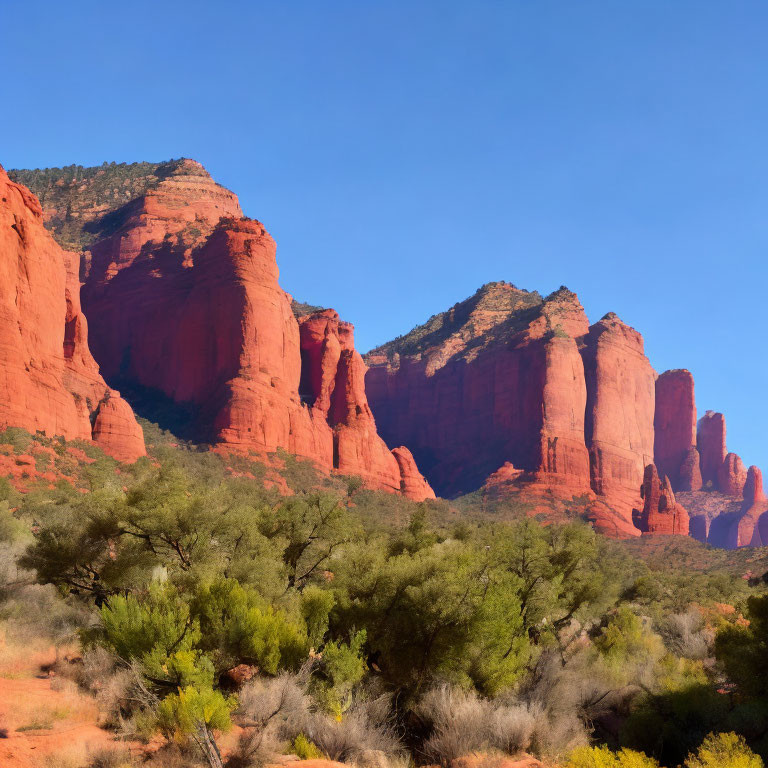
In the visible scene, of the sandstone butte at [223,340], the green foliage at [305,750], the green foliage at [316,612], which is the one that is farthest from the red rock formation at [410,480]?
the green foliage at [305,750]

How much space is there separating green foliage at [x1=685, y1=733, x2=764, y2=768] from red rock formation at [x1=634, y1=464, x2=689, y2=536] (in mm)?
74075

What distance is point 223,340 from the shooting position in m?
73.1

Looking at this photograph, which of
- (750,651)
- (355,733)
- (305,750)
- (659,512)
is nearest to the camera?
(305,750)

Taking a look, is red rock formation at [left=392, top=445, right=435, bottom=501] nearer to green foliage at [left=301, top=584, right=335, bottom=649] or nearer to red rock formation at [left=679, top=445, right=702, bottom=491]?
→ green foliage at [left=301, top=584, right=335, bottom=649]

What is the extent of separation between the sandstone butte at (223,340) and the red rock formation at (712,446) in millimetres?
76119

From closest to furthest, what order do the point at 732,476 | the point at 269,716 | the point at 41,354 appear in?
the point at 269,716 → the point at 41,354 → the point at 732,476

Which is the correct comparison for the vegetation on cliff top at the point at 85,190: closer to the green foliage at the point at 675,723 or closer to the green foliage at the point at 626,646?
the green foliage at the point at 626,646

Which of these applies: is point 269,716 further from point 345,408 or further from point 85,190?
point 85,190

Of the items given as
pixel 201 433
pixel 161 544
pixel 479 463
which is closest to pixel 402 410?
pixel 479 463

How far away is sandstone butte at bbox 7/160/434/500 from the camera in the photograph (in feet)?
232

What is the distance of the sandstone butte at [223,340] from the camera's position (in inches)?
2783

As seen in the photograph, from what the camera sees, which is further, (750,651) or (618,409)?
(618,409)

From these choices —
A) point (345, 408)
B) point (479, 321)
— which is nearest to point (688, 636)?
point (345, 408)

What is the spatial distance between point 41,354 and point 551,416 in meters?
63.4
